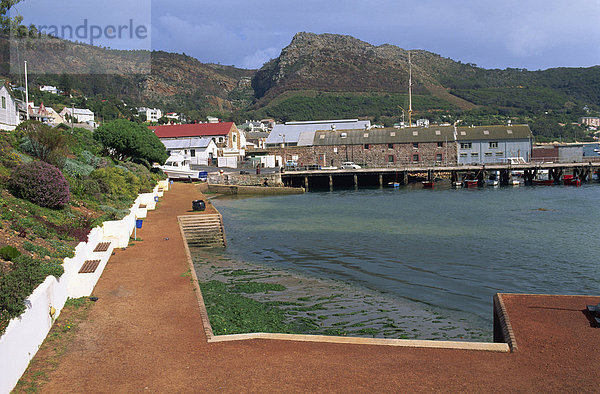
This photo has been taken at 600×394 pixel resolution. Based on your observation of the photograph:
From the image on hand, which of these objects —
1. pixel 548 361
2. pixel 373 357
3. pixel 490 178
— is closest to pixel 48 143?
pixel 373 357

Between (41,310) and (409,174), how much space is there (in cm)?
6733

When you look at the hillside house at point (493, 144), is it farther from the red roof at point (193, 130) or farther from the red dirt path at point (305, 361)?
the red dirt path at point (305, 361)

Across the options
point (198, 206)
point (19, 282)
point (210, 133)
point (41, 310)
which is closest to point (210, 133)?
point (210, 133)

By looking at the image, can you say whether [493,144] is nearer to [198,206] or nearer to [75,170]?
[198,206]

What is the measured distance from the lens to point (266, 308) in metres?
16.1

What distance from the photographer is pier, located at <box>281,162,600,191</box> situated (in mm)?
69875

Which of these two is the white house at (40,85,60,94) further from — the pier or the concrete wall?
the pier

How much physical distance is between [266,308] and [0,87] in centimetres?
3053

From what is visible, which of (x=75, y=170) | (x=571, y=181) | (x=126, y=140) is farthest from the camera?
(x=571, y=181)

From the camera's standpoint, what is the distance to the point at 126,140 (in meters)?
49.1

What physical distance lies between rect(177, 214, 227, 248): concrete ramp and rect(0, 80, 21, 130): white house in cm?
1759

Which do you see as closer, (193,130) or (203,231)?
(203,231)

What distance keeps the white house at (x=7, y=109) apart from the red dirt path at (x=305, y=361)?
2963cm

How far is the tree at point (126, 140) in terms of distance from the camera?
158ft
